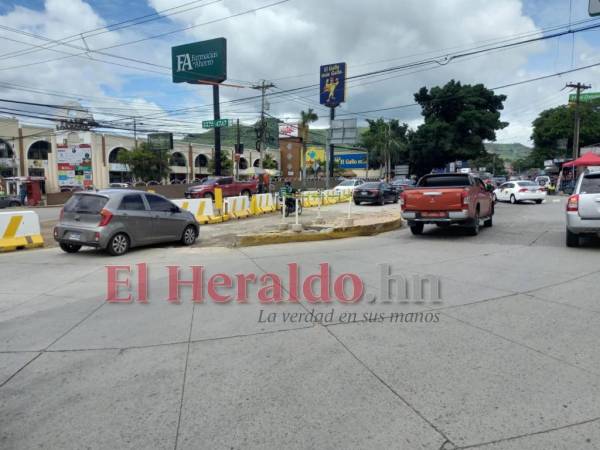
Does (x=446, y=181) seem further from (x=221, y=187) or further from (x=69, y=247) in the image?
(x=221, y=187)

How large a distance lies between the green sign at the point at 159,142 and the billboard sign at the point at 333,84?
36117 millimetres

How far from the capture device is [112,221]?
391 inches

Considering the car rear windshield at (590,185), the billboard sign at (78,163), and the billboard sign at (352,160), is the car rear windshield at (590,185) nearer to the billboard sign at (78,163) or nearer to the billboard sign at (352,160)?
the billboard sign at (78,163)

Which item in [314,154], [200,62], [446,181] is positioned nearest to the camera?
[446,181]

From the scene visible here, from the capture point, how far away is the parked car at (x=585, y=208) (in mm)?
9086

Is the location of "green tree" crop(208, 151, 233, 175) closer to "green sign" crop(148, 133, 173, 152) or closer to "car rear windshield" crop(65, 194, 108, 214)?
"green sign" crop(148, 133, 173, 152)

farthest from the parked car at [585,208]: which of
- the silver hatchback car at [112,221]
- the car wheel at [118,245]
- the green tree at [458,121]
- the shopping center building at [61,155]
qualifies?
the green tree at [458,121]

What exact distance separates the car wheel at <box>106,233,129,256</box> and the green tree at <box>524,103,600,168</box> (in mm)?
71705

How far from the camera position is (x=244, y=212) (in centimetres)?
2019

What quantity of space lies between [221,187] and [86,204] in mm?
16502

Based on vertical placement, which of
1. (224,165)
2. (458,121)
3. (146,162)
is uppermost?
(458,121)

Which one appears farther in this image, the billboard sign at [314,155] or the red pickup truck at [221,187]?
the billboard sign at [314,155]

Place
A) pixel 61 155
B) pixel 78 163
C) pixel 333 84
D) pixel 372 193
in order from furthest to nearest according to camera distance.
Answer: pixel 61 155, pixel 78 163, pixel 372 193, pixel 333 84

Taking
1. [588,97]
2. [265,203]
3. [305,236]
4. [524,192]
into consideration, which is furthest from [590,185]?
[588,97]
